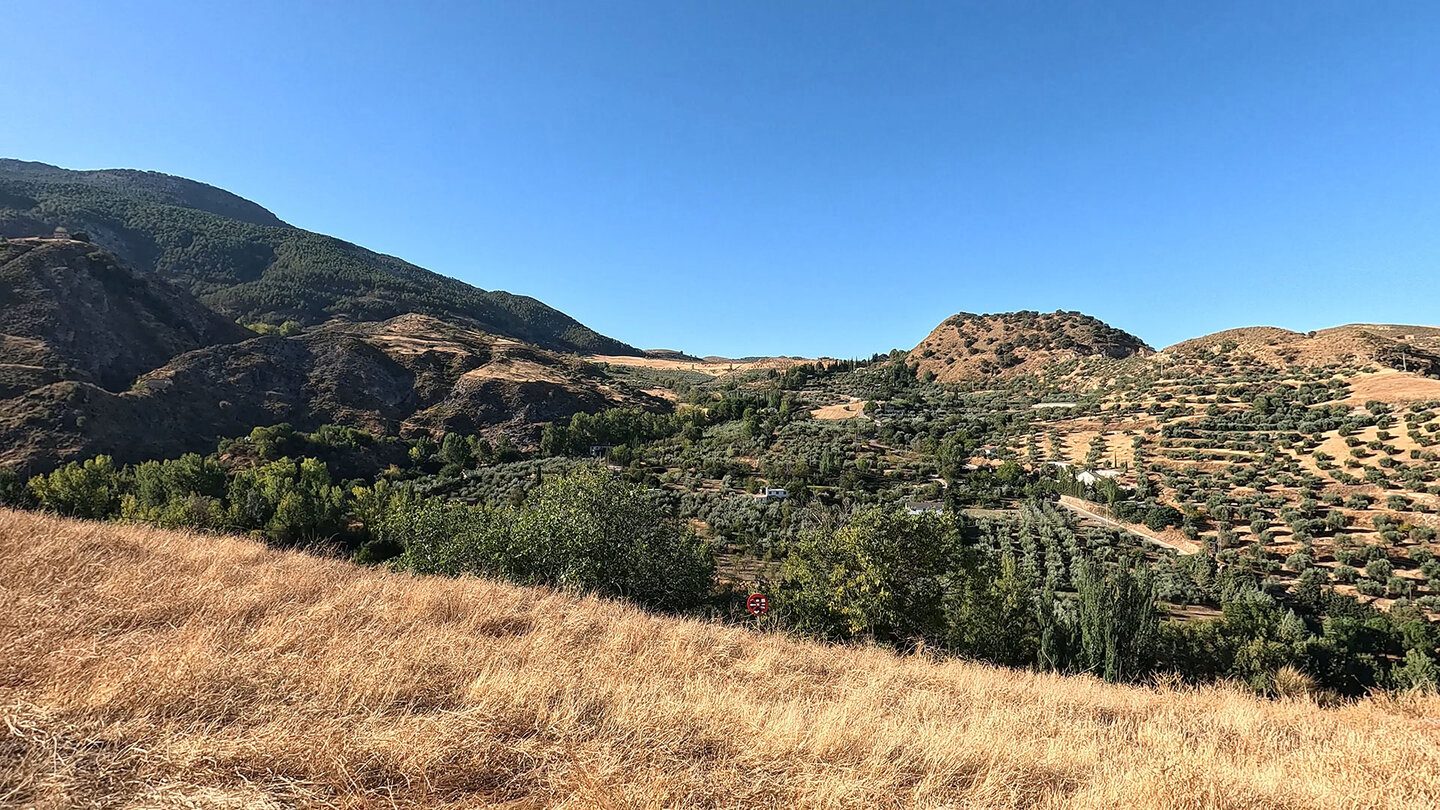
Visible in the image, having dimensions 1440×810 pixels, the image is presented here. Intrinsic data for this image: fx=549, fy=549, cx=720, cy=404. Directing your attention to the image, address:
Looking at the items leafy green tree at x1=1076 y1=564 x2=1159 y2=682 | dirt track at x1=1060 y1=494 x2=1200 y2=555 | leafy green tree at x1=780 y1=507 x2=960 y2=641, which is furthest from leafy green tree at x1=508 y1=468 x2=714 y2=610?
dirt track at x1=1060 y1=494 x2=1200 y2=555

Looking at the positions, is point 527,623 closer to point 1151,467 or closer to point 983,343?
point 1151,467

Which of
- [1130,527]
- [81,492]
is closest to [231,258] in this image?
[81,492]

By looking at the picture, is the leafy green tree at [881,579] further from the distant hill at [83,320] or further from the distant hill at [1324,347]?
the distant hill at [83,320]

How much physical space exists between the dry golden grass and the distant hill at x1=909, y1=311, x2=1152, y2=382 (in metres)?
104

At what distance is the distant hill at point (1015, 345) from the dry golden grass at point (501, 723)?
10395cm

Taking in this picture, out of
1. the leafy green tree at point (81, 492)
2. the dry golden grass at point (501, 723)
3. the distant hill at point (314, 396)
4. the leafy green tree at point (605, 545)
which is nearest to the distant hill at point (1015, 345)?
the distant hill at point (314, 396)

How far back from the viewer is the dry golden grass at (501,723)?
132 inches

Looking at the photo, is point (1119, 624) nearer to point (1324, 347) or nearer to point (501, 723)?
point (501, 723)

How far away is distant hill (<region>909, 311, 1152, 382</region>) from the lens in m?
98.8

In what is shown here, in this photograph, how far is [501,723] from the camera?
4238mm

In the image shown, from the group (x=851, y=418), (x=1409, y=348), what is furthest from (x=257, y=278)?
(x=1409, y=348)

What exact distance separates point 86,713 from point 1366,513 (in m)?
57.6

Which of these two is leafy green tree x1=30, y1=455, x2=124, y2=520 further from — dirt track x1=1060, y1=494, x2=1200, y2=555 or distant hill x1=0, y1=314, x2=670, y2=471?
dirt track x1=1060, y1=494, x2=1200, y2=555

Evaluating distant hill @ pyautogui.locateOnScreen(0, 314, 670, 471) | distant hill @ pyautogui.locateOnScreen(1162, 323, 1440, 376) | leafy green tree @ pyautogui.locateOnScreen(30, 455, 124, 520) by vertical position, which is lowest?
leafy green tree @ pyautogui.locateOnScreen(30, 455, 124, 520)
